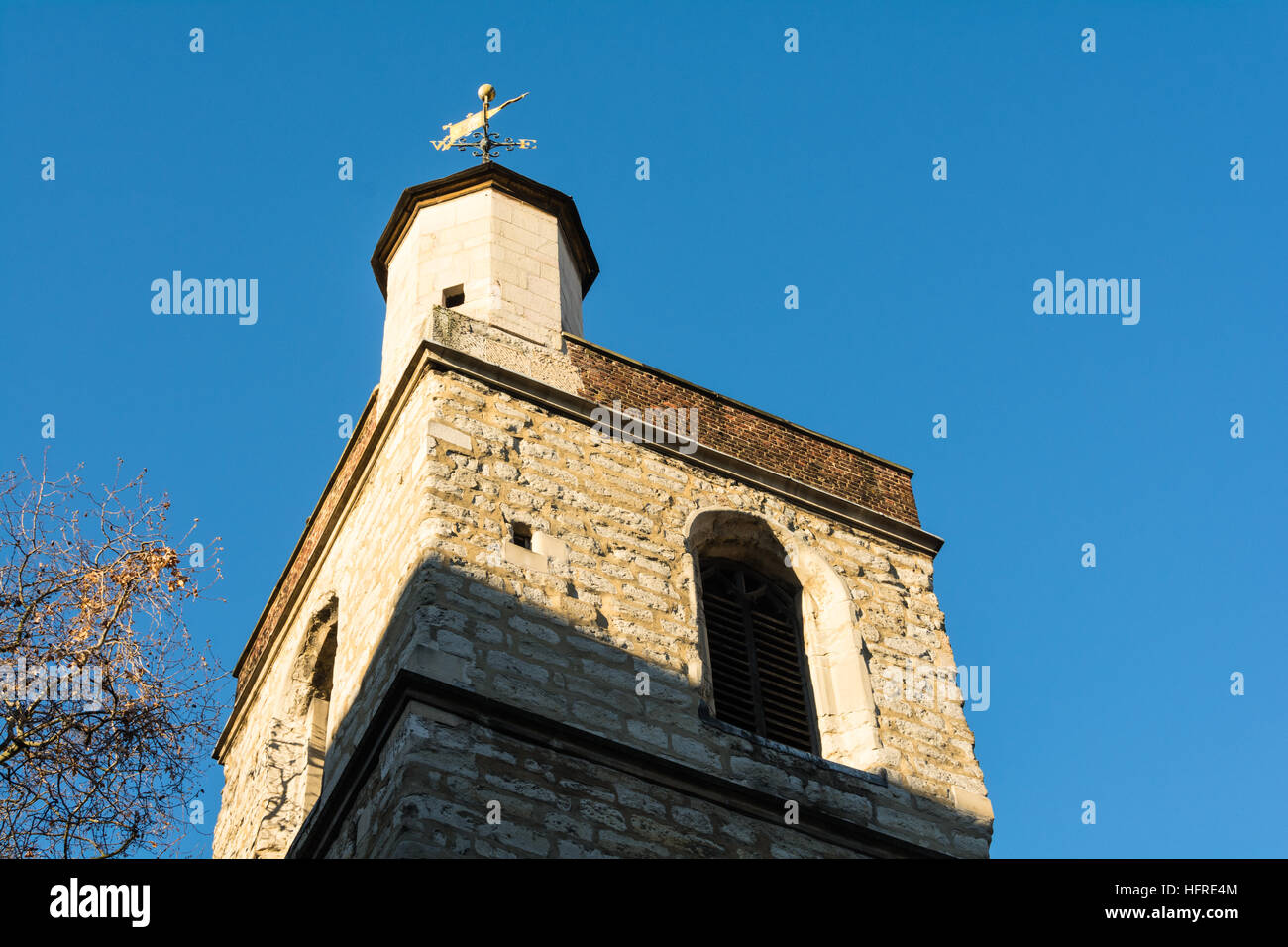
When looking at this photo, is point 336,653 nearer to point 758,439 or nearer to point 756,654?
point 756,654

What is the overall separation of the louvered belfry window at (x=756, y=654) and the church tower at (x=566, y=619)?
0.07 ft

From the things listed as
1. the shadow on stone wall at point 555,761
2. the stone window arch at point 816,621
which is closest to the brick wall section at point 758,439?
the stone window arch at point 816,621

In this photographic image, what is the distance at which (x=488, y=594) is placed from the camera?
12.1 m

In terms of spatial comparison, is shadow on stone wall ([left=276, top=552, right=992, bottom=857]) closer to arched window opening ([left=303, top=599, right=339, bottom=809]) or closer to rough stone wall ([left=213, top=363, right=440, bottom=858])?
rough stone wall ([left=213, top=363, right=440, bottom=858])

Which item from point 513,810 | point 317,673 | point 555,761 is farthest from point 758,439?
point 513,810

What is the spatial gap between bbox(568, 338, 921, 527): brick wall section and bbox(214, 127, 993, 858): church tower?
28 millimetres

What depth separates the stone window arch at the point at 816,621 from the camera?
43.2 ft

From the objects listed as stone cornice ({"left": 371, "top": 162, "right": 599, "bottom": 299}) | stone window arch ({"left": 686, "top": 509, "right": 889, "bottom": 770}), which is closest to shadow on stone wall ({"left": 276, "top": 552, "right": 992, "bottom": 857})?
stone window arch ({"left": 686, "top": 509, "right": 889, "bottom": 770})

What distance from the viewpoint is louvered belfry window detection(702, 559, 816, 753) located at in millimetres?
13219

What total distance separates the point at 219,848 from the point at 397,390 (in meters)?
4.33

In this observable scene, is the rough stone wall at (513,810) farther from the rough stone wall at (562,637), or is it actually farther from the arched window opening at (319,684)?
the arched window opening at (319,684)
